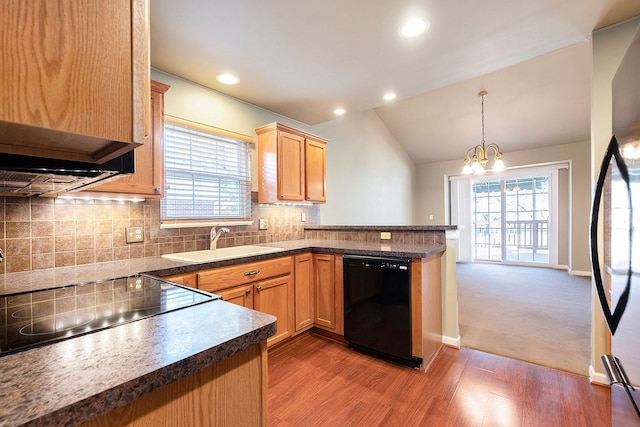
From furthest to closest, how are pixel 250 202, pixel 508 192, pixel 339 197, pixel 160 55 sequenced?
1. pixel 508 192
2. pixel 339 197
3. pixel 250 202
4. pixel 160 55

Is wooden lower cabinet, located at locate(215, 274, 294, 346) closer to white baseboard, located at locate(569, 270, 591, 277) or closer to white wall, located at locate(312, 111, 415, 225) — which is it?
white wall, located at locate(312, 111, 415, 225)

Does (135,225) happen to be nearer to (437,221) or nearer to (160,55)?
(160,55)

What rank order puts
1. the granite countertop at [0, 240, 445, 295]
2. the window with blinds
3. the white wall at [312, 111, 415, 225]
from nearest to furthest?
the granite countertop at [0, 240, 445, 295] < the window with blinds < the white wall at [312, 111, 415, 225]

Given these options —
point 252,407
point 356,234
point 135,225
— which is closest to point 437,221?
point 356,234

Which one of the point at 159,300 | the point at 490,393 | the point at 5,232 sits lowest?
the point at 490,393

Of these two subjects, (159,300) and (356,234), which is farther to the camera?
(356,234)

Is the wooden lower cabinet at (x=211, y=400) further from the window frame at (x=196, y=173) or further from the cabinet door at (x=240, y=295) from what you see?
the window frame at (x=196, y=173)

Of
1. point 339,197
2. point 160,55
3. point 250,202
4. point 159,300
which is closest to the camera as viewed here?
point 159,300

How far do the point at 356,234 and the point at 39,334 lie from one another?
8.49ft

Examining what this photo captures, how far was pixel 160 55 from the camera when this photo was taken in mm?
2074

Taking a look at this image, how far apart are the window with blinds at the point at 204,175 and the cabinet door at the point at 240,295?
86 centimetres

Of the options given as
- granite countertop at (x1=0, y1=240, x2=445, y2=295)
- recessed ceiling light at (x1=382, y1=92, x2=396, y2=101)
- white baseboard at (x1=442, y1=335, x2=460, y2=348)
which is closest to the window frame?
granite countertop at (x1=0, y1=240, x2=445, y2=295)

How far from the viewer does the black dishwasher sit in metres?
2.12

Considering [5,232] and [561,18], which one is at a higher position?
[561,18]
